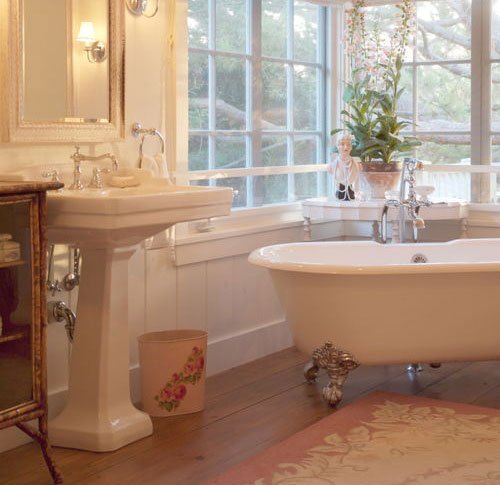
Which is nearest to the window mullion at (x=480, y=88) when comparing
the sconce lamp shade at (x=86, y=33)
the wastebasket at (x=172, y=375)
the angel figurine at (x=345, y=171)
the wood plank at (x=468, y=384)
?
the angel figurine at (x=345, y=171)

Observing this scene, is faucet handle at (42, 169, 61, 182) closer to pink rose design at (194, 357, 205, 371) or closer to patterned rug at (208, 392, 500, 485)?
pink rose design at (194, 357, 205, 371)

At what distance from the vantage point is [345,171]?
16.8ft

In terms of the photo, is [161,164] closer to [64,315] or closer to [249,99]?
[64,315]

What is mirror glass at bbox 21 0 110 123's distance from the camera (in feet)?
11.3

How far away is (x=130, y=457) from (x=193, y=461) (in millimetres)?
228

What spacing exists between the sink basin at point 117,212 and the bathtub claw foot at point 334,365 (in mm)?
786

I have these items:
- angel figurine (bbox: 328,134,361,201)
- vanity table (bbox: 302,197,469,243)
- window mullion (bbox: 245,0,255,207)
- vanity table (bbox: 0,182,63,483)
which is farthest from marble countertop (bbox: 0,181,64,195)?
angel figurine (bbox: 328,134,361,201)

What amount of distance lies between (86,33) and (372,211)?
71.8 inches

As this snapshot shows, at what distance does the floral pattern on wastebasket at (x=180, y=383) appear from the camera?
3.86 metres

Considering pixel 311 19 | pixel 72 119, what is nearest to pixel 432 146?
pixel 311 19

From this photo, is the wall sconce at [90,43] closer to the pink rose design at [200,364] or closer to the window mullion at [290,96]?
the pink rose design at [200,364]

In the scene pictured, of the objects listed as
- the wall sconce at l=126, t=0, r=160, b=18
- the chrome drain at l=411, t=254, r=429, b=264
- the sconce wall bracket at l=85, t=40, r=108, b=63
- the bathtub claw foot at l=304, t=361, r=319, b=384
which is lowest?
the bathtub claw foot at l=304, t=361, r=319, b=384

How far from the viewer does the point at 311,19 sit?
5.46 m

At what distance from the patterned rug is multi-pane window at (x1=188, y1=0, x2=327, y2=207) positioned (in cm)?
146
